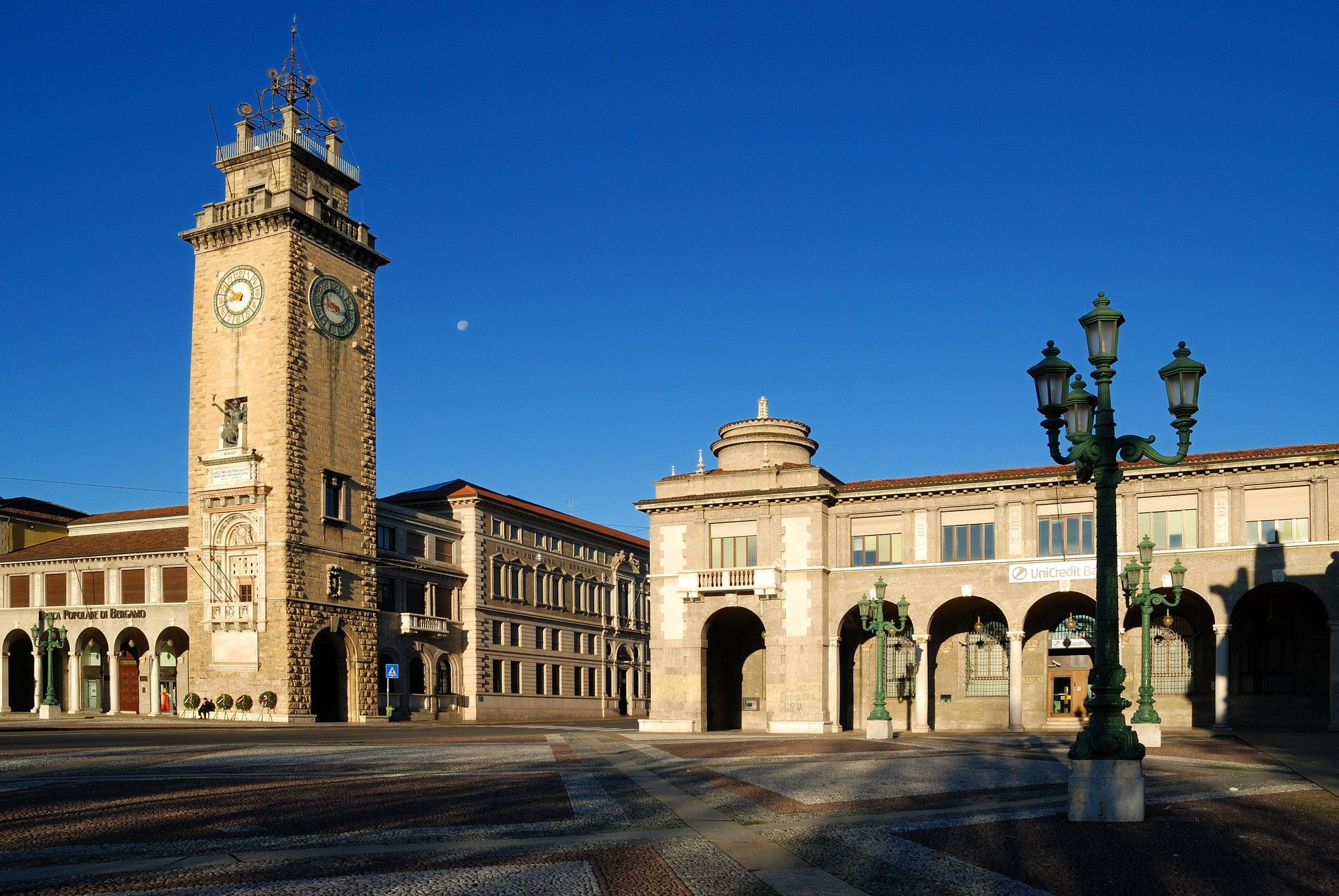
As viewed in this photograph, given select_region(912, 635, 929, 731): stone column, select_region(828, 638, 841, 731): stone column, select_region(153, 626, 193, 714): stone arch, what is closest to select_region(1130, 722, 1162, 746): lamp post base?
select_region(912, 635, 929, 731): stone column

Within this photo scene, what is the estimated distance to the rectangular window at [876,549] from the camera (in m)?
47.7

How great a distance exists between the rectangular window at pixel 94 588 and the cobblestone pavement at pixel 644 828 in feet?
141

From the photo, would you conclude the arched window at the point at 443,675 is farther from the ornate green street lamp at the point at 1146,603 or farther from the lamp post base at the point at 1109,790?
the lamp post base at the point at 1109,790

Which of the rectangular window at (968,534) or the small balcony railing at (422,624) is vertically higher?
the rectangular window at (968,534)

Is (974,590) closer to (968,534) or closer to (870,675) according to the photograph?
(968,534)

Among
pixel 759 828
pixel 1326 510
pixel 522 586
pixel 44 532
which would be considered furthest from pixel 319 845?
pixel 44 532

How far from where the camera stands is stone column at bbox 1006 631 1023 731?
45219 mm

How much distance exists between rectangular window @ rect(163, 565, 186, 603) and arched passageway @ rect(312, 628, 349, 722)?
7558mm

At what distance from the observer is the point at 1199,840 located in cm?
1337

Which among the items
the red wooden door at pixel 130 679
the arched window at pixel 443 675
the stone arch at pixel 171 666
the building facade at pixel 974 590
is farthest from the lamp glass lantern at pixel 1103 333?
the red wooden door at pixel 130 679

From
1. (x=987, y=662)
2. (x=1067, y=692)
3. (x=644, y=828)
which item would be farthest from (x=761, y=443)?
(x=644, y=828)

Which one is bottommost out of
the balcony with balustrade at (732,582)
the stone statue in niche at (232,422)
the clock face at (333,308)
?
the balcony with balustrade at (732,582)

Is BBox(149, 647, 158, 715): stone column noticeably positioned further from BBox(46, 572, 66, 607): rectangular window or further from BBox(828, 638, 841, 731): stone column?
BBox(828, 638, 841, 731): stone column

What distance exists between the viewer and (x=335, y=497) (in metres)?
62.8
